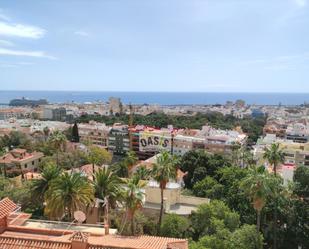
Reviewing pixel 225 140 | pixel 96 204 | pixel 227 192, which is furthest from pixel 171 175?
pixel 225 140

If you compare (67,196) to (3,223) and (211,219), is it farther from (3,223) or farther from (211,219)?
(211,219)

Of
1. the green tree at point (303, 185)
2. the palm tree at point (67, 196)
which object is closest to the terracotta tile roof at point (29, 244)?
the palm tree at point (67, 196)

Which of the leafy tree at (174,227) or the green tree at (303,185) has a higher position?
the green tree at (303,185)

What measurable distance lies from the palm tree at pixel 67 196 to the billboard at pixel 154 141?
68.8 m

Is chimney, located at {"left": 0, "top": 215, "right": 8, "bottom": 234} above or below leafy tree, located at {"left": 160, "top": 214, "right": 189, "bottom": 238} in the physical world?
above

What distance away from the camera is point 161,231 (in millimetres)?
33156

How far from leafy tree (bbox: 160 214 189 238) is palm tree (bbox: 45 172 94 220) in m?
7.77

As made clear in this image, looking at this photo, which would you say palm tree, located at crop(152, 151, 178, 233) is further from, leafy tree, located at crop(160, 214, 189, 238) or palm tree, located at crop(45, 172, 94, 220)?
palm tree, located at crop(45, 172, 94, 220)

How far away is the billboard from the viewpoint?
323ft

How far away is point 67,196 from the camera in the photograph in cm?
2775

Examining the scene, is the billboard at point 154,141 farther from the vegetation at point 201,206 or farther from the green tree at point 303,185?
the green tree at point 303,185

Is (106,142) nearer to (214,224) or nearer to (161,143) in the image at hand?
(161,143)

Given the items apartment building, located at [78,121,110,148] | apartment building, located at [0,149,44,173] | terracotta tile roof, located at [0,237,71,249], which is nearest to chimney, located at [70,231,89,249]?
terracotta tile roof, located at [0,237,71,249]

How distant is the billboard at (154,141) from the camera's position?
9838 centimetres
